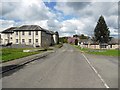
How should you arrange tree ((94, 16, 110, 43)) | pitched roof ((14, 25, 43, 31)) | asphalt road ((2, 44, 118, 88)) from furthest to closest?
tree ((94, 16, 110, 43)) < pitched roof ((14, 25, 43, 31)) < asphalt road ((2, 44, 118, 88))

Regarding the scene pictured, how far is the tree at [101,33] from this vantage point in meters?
110

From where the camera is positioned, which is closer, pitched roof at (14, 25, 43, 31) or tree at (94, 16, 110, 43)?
pitched roof at (14, 25, 43, 31)

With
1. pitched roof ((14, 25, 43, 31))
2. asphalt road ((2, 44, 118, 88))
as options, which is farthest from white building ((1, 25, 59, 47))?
asphalt road ((2, 44, 118, 88))

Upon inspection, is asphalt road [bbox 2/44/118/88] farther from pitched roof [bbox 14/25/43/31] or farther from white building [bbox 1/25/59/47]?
pitched roof [bbox 14/25/43/31]

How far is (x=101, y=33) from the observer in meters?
111

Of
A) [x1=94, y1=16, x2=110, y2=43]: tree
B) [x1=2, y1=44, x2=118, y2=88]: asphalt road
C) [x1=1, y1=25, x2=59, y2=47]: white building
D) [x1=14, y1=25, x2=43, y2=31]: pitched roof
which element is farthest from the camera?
[x1=94, y1=16, x2=110, y2=43]: tree

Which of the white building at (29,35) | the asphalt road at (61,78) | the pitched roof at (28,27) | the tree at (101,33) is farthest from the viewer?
the tree at (101,33)

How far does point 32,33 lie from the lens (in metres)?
84.9

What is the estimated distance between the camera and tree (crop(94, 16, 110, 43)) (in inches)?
4343

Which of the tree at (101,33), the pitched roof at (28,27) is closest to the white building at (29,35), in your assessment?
the pitched roof at (28,27)

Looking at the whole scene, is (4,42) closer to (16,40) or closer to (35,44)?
(16,40)

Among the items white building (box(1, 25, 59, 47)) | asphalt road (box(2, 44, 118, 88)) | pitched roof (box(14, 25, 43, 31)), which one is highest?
pitched roof (box(14, 25, 43, 31))

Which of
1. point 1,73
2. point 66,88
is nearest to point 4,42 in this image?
point 1,73

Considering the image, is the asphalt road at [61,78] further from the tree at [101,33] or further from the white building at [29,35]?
the tree at [101,33]
